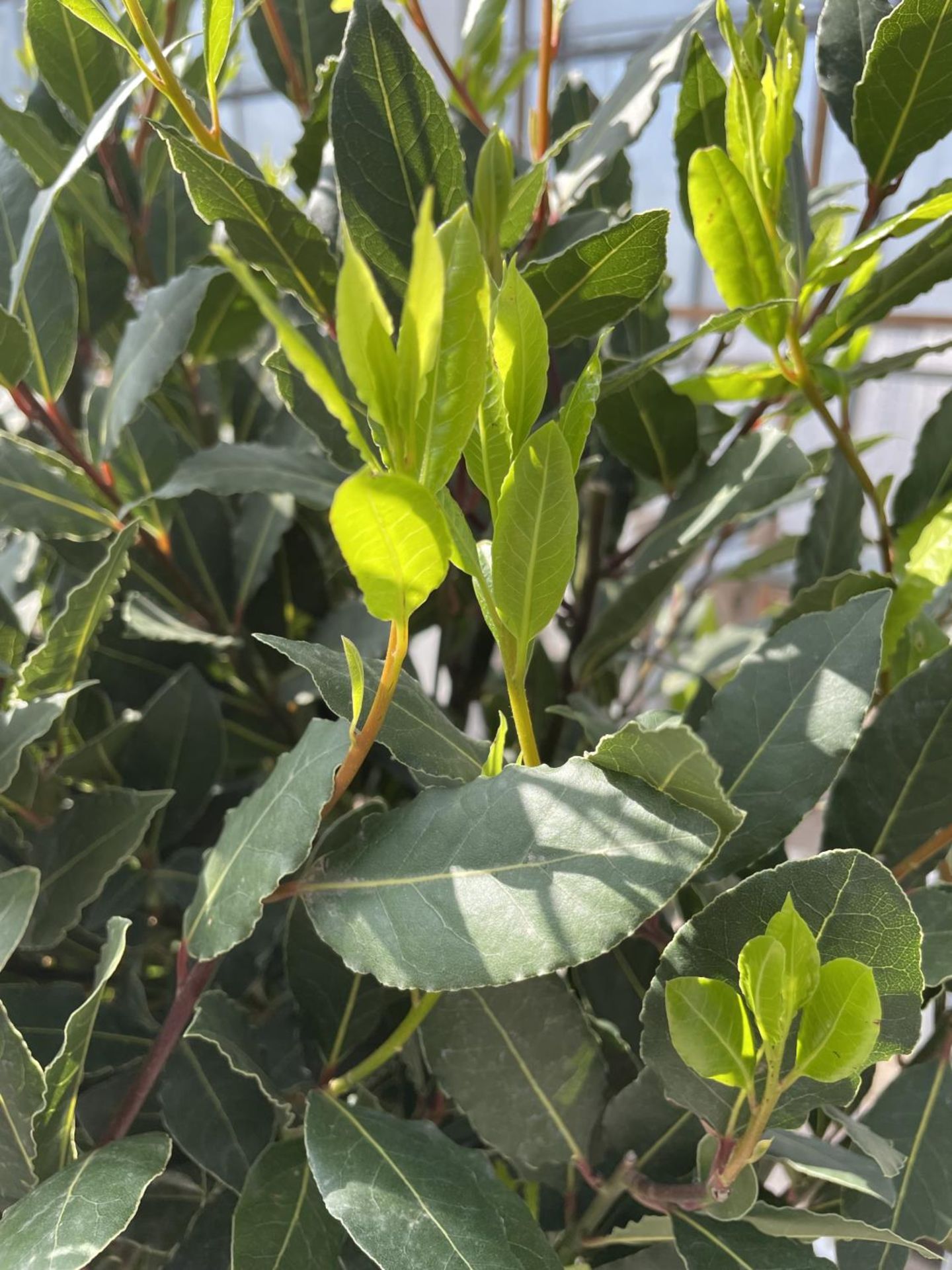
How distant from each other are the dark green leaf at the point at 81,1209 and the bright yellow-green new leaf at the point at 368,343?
23 centimetres

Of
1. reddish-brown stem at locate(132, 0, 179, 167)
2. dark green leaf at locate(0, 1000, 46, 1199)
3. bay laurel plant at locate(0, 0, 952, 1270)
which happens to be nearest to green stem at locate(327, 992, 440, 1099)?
bay laurel plant at locate(0, 0, 952, 1270)

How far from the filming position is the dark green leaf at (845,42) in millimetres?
427

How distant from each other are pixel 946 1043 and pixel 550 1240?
0.18 m

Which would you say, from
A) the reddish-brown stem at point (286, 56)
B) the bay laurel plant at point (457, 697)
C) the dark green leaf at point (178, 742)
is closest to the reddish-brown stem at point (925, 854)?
the bay laurel plant at point (457, 697)

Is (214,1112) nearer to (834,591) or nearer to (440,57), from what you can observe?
(834,591)

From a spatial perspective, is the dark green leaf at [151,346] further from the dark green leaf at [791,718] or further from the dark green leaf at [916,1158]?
the dark green leaf at [916,1158]

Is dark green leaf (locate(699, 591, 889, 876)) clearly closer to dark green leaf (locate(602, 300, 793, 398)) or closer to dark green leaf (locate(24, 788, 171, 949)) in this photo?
dark green leaf (locate(602, 300, 793, 398))

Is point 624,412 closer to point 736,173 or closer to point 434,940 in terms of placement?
point 736,173

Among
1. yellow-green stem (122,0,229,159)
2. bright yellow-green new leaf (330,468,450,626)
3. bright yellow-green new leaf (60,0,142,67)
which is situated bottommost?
bright yellow-green new leaf (330,468,450,626)

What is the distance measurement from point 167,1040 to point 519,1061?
127 millimetres

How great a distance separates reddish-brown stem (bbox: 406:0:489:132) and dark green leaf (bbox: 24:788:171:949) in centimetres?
33

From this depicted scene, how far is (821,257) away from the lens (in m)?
0.46

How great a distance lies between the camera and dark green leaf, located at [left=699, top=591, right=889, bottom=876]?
1.15 feet

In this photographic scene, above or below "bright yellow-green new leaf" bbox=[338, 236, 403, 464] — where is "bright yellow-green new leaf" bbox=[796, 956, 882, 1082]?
below
